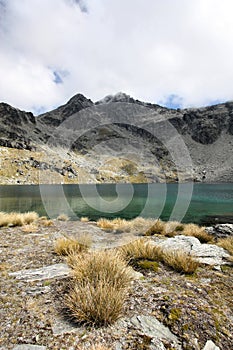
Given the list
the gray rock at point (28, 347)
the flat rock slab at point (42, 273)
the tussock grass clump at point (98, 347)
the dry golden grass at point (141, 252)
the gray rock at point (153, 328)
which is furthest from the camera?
the dry golden grass at point (141, 252)

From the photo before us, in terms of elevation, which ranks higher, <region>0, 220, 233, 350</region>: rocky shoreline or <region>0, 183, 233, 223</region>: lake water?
<region>0, 220, 233, 350</region>: rocky shoreline

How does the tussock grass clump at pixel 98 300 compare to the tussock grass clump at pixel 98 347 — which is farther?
the tussock grass clump at pixel 98 300

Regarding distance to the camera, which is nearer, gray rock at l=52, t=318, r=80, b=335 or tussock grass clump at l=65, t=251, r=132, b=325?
gray rock at l=52, t=318, r=80, b=335

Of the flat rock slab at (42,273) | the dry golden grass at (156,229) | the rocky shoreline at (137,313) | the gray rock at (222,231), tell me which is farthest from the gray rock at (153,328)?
the gray rock at (222,231)

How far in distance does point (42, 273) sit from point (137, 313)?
277cm

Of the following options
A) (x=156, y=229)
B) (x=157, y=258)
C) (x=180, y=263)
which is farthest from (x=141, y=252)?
(x=156, y=229)

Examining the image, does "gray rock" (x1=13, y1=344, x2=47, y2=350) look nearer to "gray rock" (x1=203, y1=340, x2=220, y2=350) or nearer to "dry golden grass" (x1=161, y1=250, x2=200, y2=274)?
"gray rock" (x1=203, y1=340, x2=220, y2=350)

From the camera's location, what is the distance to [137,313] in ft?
12.0

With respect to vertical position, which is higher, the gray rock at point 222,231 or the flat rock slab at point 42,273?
the flat rock slab at point 42,273

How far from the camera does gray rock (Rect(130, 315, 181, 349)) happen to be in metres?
3.14

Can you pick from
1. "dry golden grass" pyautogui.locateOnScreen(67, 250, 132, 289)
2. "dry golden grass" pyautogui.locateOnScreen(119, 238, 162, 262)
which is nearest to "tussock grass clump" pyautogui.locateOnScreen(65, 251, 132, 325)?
"dry golden grass" pyautogui.locateOnScreen(67, 250, 132, 289)

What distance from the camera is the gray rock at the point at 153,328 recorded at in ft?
10.3

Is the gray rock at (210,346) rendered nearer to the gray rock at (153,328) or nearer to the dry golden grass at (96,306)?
the gray rock at (153,328)

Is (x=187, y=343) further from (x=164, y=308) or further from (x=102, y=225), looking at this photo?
(x=102, y=225)
